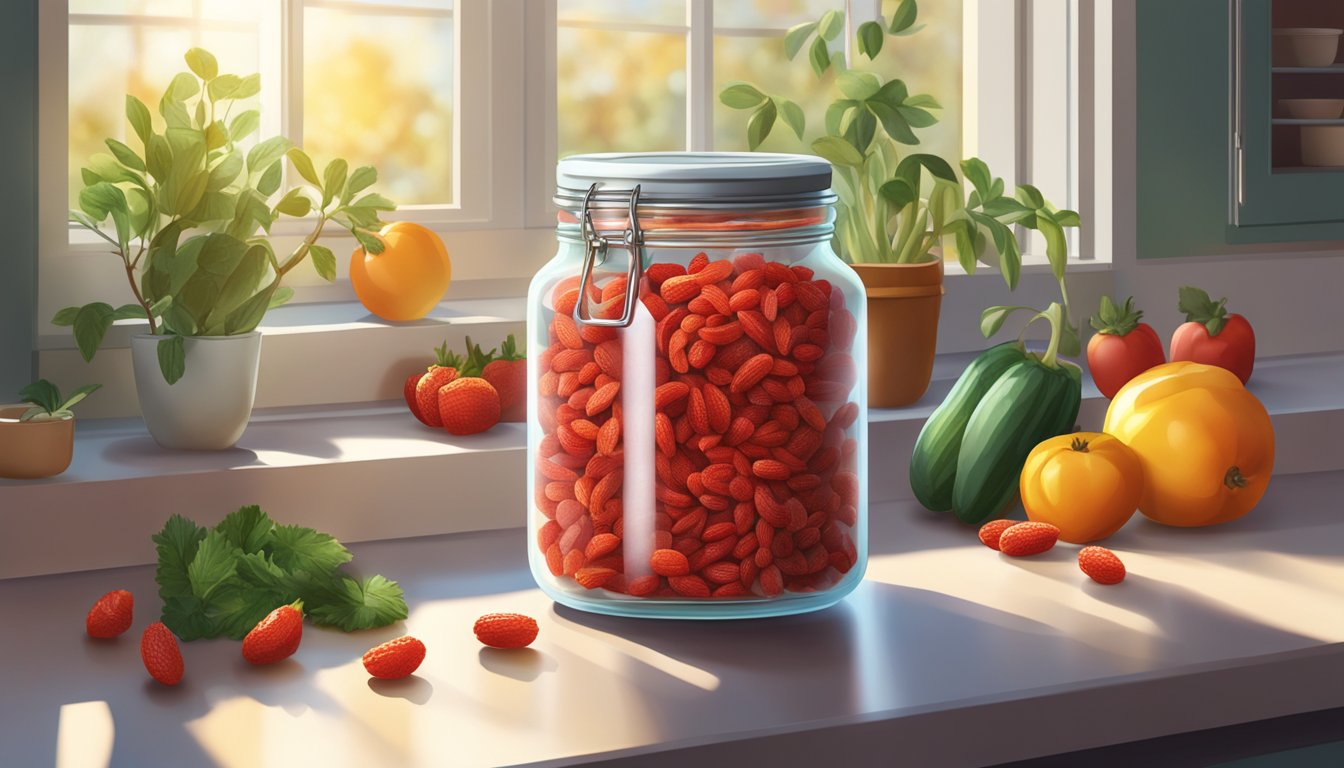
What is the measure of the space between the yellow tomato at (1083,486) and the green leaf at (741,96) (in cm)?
54

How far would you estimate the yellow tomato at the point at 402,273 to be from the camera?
58.5 inches

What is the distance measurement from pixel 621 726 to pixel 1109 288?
4.08 feet

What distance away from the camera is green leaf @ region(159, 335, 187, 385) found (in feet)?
4.00

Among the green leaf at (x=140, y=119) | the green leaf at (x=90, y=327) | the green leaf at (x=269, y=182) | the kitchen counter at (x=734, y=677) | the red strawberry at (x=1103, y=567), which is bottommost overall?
the kitchen counter at (x=734, y=677)

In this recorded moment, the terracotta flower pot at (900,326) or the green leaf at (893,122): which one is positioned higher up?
the green leaf at (893,122)

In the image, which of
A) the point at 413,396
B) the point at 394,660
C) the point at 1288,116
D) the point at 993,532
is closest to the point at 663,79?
the point at 1288,116

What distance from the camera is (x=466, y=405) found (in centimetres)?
136

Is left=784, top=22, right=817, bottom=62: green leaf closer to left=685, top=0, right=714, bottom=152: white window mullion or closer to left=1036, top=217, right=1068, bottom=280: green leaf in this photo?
left=685, top=0, right=714, bottom=152: white window mullion

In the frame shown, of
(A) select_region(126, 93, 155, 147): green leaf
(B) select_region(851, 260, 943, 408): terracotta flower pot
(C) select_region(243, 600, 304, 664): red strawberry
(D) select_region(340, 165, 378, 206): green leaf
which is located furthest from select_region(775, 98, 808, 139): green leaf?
(C) select_region(243, 600, 304, 664): red strawberry

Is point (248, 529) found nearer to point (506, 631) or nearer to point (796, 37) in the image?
point (506, 631)

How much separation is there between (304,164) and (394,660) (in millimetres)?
699

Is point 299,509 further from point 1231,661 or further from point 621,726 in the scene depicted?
point 1231,661

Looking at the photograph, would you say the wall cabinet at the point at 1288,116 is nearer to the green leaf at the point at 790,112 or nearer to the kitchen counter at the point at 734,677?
the green leaf at the point at 790,112

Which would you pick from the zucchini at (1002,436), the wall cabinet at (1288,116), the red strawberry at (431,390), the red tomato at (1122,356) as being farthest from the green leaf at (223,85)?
the wall cabinet at (1288,116)
